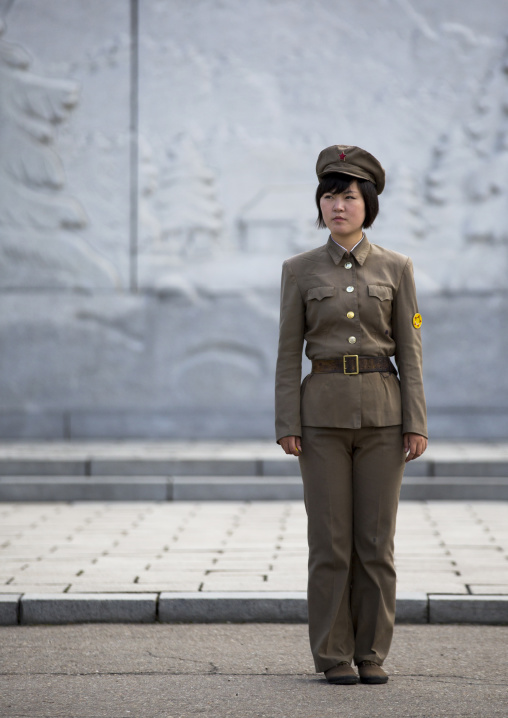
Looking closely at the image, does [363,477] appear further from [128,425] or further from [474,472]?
[128,425]

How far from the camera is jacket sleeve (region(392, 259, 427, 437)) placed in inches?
146

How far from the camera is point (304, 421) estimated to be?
12.3 ft

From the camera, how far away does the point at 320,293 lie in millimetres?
3748

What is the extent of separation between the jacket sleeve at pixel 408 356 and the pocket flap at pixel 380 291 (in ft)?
0.18

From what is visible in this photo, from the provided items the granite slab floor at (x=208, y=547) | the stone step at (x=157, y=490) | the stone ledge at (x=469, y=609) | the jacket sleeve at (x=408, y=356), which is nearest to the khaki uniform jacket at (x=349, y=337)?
the jacket sleeve at (x=408, y=356)

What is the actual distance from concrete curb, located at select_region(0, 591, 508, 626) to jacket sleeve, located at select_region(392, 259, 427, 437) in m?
1.31

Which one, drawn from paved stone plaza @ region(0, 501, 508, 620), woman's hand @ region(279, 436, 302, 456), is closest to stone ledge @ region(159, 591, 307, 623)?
paved stone plaza @ region(0, 501, 508, 620)

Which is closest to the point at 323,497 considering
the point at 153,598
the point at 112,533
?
the point at 153,598

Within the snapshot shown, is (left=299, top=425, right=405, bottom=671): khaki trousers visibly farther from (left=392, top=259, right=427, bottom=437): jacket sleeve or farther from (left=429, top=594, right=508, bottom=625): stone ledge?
(left=429, top=594, right=508, bottom=625): stone ledge

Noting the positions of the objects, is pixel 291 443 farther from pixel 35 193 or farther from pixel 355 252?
Answer: pixel 35 193

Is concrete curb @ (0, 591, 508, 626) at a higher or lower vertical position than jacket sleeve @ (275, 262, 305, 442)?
lower

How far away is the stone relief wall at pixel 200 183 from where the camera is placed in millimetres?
12102

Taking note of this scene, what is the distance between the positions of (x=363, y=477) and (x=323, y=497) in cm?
16

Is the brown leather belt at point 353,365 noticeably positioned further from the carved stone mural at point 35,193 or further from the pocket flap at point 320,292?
the carved stone mural at point 35,193
